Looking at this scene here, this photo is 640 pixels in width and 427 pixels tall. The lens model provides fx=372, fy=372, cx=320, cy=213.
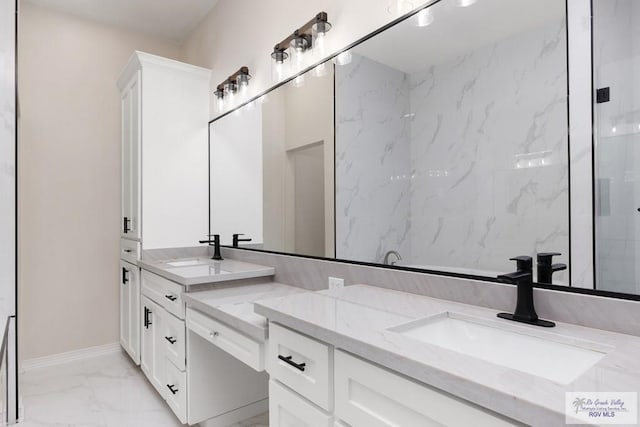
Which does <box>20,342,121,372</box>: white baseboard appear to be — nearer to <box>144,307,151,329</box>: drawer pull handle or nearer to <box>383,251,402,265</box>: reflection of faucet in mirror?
<box>144,307,151,329</box>: drawer pull handle

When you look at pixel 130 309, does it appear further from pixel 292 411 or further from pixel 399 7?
pixel 399 7

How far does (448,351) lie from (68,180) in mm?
3261

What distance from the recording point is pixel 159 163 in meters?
2.75

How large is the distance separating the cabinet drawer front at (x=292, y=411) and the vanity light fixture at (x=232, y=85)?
6.55 feet

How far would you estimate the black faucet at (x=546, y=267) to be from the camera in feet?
3.53

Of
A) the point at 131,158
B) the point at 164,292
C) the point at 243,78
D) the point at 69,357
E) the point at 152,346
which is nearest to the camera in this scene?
the point at 164,292

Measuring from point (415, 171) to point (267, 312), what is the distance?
2.58 ft

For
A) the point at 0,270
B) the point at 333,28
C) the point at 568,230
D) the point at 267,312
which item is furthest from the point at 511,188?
the point at 0,270

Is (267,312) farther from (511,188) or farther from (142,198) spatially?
(142,198)

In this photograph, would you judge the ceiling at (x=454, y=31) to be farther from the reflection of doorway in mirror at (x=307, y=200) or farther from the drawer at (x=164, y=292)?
the drawer at (x=164, y=292)

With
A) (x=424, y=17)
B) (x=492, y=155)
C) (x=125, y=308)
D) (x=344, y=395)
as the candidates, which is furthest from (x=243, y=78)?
(x=344, y=395)

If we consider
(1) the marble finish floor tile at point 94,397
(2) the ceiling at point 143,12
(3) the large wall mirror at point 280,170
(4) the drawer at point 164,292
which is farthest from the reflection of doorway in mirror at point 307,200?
(2) the ceiling at point 143,12

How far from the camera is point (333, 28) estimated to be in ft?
6.08

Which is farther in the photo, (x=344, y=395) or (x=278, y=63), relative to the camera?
(x=278, y=63)
